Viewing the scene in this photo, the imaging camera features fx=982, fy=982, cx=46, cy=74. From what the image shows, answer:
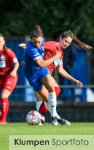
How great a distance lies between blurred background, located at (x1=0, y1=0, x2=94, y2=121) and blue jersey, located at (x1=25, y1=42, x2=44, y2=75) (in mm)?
6919

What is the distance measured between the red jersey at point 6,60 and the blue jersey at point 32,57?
1.63 meters

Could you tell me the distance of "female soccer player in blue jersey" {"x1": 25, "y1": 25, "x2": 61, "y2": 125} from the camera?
17422 millimetres

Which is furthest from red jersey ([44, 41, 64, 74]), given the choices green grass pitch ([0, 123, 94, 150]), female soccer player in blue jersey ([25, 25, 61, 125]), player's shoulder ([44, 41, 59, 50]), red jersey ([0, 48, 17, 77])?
green grass pitch ([0, 123, 94, 150])

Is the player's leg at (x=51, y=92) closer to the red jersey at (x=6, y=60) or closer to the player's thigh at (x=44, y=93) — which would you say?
the player's thigh at (x=44, y=93)

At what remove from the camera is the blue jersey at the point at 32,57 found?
17.6 meters

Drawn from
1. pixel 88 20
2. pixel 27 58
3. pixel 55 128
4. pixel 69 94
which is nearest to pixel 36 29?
pixel 27 58

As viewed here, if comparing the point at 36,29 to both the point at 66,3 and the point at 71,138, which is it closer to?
the point at 71,138

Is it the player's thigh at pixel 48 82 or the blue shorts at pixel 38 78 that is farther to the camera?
the blue shorts at pixel 38 78

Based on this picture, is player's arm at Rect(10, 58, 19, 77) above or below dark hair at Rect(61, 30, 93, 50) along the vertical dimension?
below

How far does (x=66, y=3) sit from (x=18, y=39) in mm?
1866

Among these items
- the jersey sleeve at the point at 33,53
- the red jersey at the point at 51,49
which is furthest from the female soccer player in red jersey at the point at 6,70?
the jersey sleeve at the point at 33,53

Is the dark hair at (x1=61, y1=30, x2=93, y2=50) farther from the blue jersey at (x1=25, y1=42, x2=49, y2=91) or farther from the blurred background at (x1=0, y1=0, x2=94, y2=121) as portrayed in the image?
the blurred background at (x1=0, y1=0, x2=94, y2=121)

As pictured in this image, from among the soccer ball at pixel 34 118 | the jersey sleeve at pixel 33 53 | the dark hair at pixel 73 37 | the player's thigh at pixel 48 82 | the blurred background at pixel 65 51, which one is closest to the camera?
the jersey sleeve at pixel 33 53

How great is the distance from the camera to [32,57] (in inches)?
694
